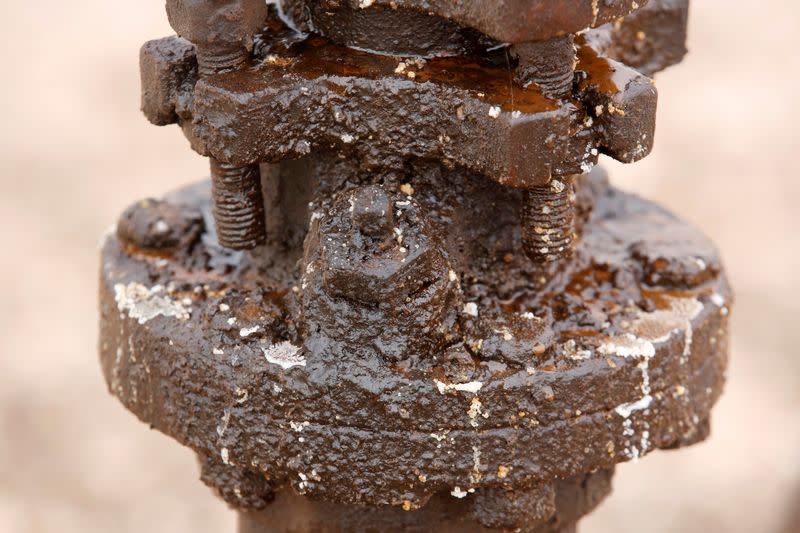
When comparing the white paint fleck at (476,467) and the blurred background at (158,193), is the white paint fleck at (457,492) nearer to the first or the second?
the white paint fleck at (476,467)

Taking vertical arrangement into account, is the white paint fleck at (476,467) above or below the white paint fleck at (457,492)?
above

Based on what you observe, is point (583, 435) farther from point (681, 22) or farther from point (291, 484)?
point (681, 22)

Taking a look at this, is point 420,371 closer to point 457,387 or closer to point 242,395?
point 457,387

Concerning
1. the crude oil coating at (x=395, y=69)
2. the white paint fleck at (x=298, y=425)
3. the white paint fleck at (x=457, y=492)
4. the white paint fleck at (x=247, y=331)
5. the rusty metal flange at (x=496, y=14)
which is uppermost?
the rusty metal flange at (x=496, y=14)

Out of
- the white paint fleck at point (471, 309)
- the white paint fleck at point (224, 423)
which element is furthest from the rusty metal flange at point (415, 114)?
the white paint fleck at point (224, 423)

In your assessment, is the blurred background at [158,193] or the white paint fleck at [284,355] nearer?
the white paint fleck at [284,355]

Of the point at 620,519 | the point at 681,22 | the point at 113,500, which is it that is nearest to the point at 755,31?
the point at 620,519

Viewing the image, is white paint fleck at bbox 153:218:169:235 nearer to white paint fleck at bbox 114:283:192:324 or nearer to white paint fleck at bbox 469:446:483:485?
white paint fleck at bbox 114:283:192:324
